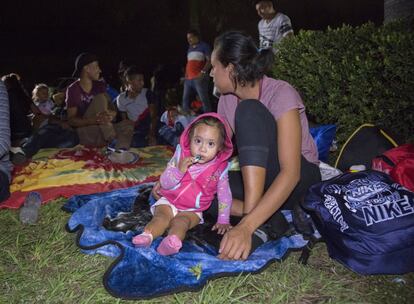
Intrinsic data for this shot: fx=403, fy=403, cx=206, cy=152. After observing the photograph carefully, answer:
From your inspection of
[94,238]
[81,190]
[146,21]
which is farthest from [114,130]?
[146,21]

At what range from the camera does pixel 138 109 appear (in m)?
6.21

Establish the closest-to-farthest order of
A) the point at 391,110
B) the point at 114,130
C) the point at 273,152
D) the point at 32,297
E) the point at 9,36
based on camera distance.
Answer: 1. the point at 32,297
2. the point at 273,152
3. the point at 391,110
4. the point at 114,130
5. the point at 9,36

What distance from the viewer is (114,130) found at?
566 cm

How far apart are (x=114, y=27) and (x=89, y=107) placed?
15231 mm

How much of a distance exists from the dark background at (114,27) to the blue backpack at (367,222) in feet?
50.0

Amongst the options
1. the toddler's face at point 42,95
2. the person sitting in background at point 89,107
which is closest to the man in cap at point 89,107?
the person sitting in background at point 89,107

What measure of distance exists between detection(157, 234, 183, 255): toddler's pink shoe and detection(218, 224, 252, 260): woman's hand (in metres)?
0.30

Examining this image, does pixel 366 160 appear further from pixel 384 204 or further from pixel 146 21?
pixel 146 21

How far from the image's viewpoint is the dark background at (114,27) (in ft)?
58.5

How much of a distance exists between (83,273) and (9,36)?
19.1 meters

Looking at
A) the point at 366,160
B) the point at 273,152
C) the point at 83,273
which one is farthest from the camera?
the point at 366,160

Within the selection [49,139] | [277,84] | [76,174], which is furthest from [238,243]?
[49,139]

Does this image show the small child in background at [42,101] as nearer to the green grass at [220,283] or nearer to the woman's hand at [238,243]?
the green grass at [220,283]

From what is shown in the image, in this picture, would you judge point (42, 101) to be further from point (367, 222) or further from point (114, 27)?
point (114, 27)
